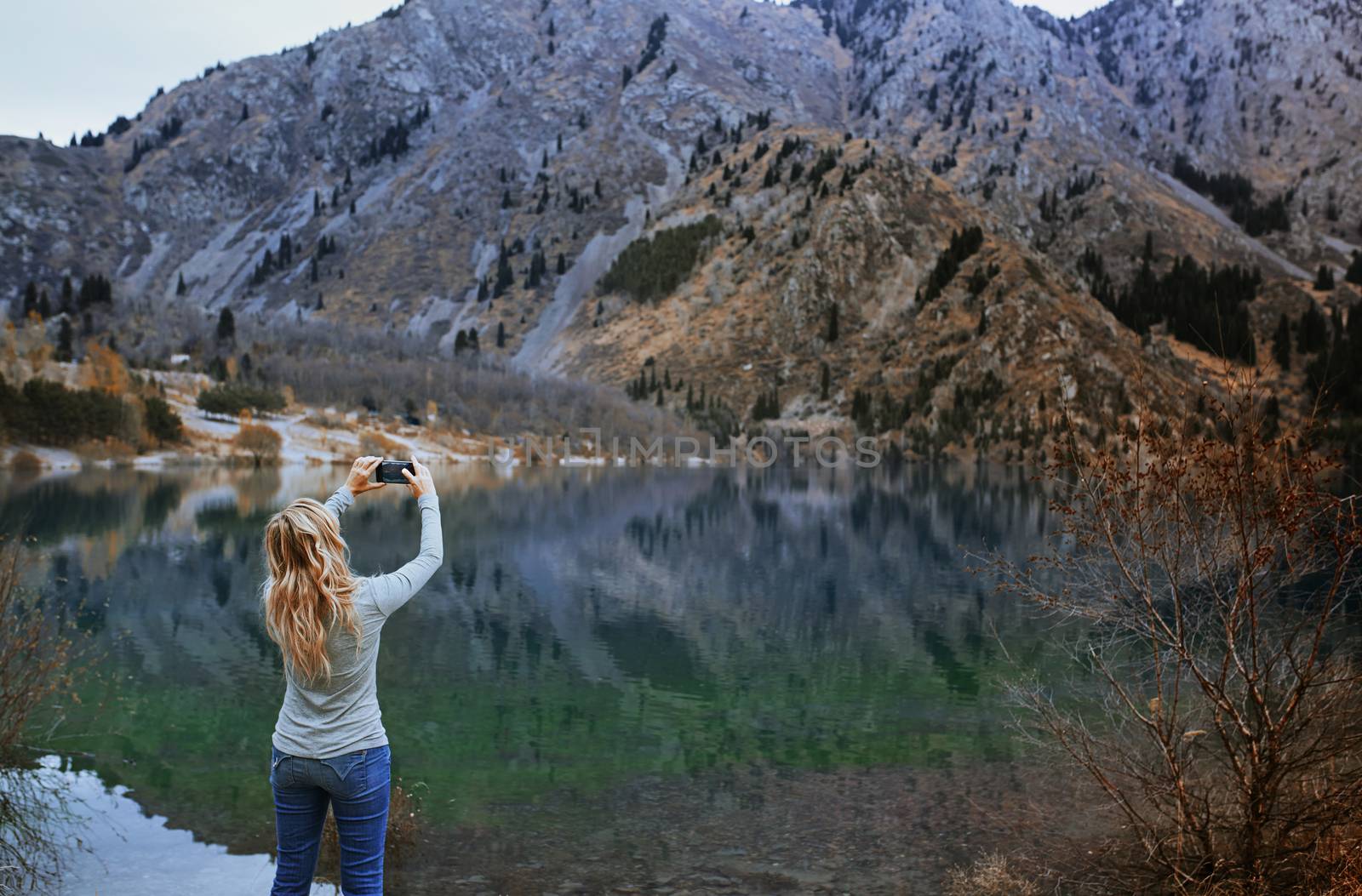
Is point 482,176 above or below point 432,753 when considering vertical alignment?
above

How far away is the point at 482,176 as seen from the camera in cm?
14488

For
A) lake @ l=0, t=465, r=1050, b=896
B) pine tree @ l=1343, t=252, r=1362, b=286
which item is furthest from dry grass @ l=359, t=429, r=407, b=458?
pine tree @ l=1343, t=252, r=1362, b=286

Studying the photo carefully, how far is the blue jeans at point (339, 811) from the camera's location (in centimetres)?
380

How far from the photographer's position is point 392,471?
4.07 m

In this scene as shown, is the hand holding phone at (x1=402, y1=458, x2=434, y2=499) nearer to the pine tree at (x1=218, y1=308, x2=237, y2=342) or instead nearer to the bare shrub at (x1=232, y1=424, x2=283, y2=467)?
the bare shrub at (x1=232, y1=424, x2=283, y2=467)

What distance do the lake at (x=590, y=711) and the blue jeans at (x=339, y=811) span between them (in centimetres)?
344

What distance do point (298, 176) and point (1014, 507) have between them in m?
155

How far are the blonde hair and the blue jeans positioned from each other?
0.41 metres

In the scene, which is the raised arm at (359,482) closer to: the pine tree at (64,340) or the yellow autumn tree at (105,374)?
the yellow autumn tree at (105,374)

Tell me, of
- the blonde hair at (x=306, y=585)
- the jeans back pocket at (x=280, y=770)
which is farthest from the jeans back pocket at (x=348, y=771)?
the blonde hair at (x=306, y=585)

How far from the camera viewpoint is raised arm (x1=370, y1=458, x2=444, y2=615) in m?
3.84

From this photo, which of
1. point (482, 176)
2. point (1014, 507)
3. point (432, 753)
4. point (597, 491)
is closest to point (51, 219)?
point (482, 176)

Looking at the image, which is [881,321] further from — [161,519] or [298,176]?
[298,176]

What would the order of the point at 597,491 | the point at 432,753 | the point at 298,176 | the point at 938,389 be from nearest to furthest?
1. the point at 432,753
2. the point at 597,491
3. the point at 938,389
4. the point at 298,176
